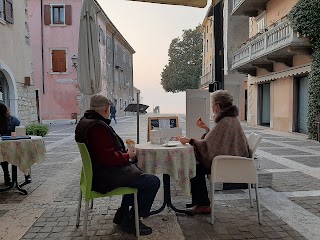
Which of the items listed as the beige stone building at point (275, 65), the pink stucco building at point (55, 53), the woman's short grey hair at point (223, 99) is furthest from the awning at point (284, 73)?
the pink stucco building at point (55, 53)

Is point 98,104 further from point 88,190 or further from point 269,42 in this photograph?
point 269,42

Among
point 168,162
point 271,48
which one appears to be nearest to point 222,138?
point 168,162

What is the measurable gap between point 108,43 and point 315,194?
1178 inches

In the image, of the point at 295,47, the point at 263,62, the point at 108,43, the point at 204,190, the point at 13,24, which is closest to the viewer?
the point at 204,190

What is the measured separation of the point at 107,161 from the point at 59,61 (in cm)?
2153

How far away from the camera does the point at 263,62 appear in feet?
52.7

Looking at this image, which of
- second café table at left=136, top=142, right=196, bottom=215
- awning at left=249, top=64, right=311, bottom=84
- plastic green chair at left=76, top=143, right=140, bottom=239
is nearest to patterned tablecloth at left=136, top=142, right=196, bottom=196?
second café table at left=136, top=142, right=196, bottom=215

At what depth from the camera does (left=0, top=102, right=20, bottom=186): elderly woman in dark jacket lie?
5199 millimetres

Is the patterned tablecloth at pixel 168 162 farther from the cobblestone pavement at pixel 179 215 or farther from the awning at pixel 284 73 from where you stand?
the awning at pixel 284 73

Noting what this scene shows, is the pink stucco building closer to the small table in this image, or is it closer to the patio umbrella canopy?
the patio umbrella canopy

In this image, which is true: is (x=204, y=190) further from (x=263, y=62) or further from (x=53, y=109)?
(x=53, y=109)

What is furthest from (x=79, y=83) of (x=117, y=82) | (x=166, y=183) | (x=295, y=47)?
(x=117, y=82)

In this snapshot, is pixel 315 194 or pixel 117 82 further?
pixel 117 82

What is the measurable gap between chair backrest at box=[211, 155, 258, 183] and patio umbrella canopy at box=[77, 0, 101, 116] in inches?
108
